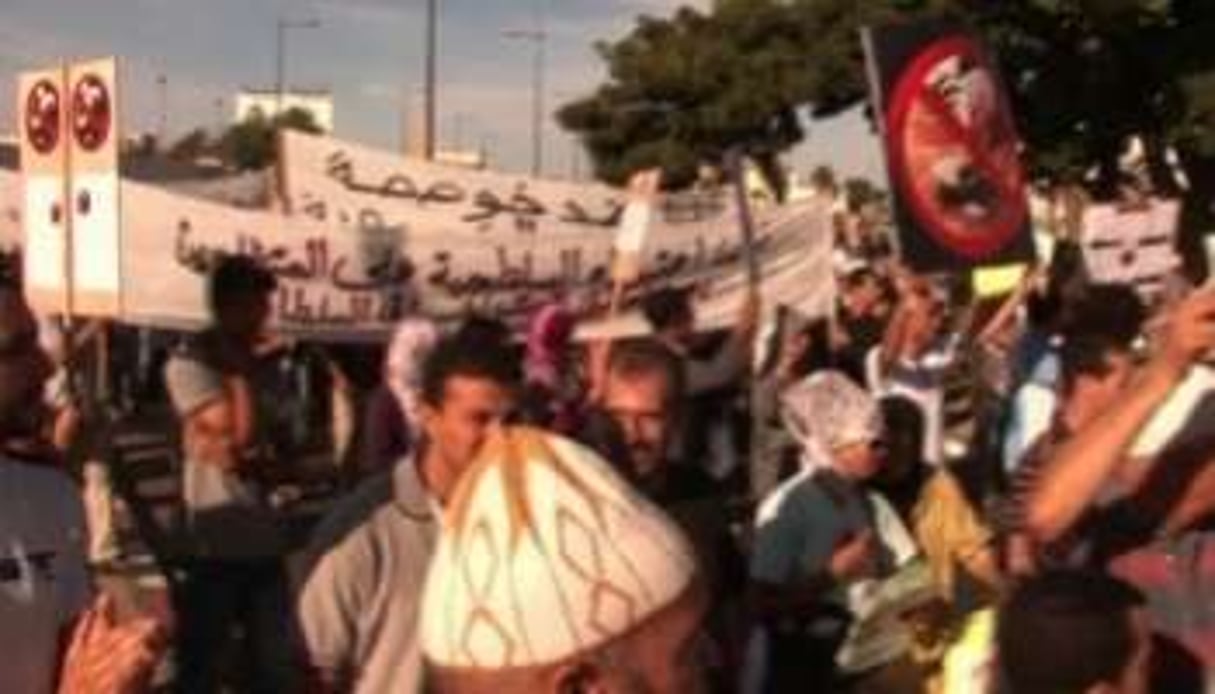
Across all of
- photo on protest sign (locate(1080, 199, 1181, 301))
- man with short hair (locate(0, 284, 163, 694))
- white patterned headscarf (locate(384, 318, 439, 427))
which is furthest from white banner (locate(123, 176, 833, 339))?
man with short hair (locate(0, 284, 163, 694))

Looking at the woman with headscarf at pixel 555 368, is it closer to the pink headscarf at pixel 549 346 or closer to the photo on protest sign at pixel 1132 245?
the pink headscarf at pixel 549 346

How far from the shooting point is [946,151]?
9945mm

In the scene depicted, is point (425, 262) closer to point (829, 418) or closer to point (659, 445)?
point (829, 418)

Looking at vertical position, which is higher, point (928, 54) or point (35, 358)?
point (928, 54)

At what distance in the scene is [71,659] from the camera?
3922 mm

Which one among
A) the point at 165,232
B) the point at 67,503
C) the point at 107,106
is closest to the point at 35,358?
the point at 67,503

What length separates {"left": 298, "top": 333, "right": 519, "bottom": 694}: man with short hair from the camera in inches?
192

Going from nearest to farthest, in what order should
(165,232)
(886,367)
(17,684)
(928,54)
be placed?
(17,684)
(928,54)
(886,367)
(165,232)

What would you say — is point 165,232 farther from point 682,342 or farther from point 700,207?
point 682,342

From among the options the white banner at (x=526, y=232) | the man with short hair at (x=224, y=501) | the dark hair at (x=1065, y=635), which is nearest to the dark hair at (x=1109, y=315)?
the dark hair at (x=1065, y=635)

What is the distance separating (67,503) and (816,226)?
40.3ft

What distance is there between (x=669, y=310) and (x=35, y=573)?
6467 mm

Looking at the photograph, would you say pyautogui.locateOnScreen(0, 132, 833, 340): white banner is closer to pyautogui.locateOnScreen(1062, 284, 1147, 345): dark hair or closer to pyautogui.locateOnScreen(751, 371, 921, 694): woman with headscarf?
pyautogui.locateOnScreen(751, 371, 921, 694): woman with headscarf

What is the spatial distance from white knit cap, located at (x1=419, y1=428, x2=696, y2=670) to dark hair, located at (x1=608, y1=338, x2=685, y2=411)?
3820mm
